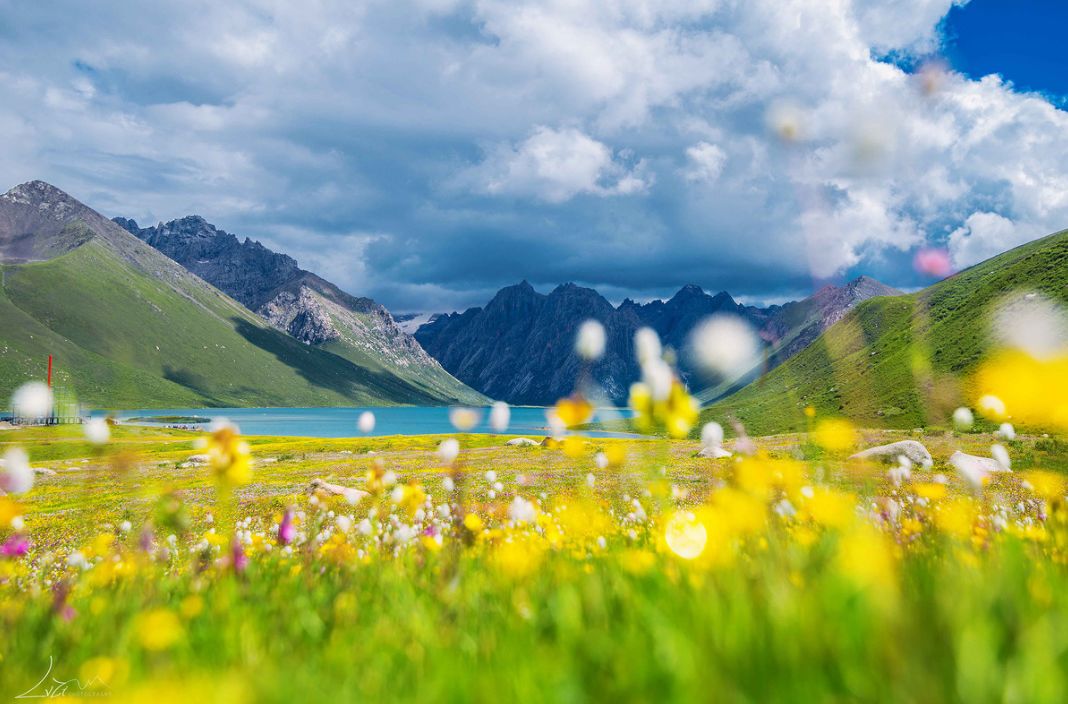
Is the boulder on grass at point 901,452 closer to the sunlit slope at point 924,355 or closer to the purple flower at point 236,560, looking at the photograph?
the purple flower at point 236,560

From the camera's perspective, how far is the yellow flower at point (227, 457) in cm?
384

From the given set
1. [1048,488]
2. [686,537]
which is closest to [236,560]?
[686,537]

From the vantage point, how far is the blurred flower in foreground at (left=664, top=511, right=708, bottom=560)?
3.74 metres

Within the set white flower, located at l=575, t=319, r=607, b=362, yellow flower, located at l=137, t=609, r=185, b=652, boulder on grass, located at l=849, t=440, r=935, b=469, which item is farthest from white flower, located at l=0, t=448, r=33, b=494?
boulder on grass, located at l=849, t=440, r=935, b=469

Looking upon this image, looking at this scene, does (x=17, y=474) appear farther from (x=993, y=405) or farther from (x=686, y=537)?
(x=993, y=405)

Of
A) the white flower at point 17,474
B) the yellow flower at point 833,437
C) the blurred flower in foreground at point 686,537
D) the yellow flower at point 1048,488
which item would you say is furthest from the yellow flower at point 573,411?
the yellow flower at point 1048,488

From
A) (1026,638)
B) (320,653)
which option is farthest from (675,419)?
(320,653)

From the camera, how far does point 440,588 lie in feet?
12.3

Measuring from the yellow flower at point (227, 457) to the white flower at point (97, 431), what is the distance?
1.46 metres

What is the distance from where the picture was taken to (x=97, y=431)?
16.3 ft

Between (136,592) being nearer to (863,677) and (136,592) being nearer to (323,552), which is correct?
(323,552)

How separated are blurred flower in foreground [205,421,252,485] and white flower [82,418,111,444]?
1.45 metres

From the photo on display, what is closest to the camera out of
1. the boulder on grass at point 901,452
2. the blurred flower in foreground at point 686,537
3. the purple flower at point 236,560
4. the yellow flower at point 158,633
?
the yellow flower at point 158,633

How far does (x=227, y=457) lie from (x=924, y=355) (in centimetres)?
9702
